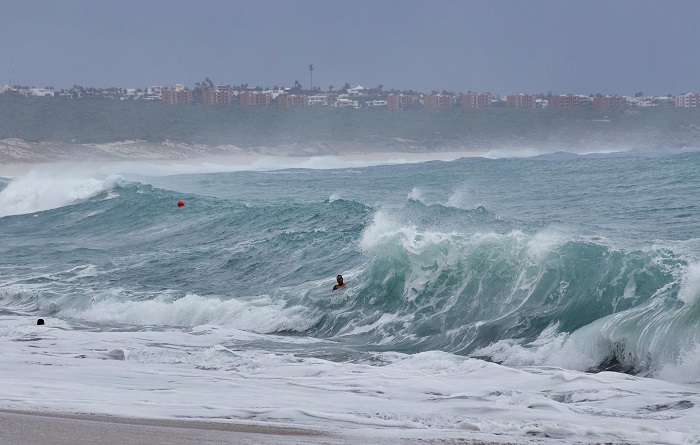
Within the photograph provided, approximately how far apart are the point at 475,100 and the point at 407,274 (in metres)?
150

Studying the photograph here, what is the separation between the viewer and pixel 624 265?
13062mm

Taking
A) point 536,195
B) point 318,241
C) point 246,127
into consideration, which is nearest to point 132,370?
point 318,241

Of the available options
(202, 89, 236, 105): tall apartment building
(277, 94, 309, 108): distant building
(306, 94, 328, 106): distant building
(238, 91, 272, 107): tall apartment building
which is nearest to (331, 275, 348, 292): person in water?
(277, 94, 309, 108): distant building

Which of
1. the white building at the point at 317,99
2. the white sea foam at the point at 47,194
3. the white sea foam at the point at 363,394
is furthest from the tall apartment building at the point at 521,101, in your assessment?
the white sea foam at the point at 363,394

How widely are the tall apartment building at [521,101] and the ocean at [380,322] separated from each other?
135304mm

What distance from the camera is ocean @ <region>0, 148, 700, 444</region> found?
8.67 meters

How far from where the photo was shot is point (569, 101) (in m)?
155

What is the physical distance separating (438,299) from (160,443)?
25.1 ft

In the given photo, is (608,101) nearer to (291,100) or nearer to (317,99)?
(317,99)

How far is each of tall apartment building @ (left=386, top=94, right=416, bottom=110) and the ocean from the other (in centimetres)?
12758

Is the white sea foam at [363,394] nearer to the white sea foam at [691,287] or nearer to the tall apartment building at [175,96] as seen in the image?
the white sea foam at [691,287]

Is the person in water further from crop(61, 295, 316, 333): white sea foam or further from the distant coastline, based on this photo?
the distant coastline

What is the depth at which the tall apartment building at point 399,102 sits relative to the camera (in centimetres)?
15262

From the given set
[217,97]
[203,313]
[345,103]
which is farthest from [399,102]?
[203,313]
